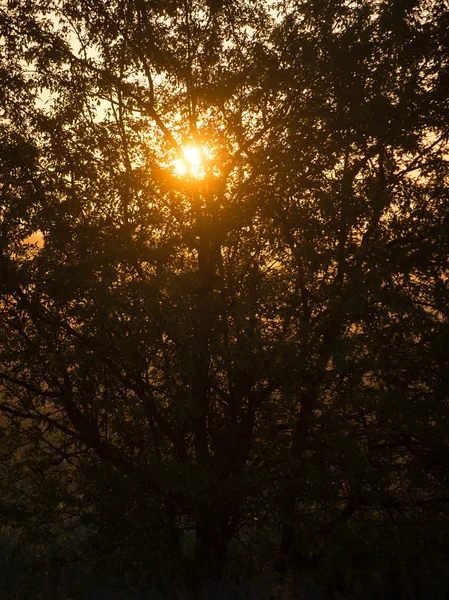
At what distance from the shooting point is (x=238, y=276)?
9.98 metres

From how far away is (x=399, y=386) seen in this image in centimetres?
915

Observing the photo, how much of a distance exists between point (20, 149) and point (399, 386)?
670 centimetres

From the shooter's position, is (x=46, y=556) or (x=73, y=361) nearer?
(x=73, y=361)

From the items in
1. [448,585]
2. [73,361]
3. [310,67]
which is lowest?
[448,585]

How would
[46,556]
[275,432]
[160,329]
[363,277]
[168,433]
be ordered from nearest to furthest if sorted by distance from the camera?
[363,277], [160,329], [275,432], [168,433], [46,556]

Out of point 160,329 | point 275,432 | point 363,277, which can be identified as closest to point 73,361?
point 160,329

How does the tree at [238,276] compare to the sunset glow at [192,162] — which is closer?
the tree at [238,276]

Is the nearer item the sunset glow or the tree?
the tree

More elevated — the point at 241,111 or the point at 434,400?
the point at 241,111

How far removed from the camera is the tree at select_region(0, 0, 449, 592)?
28.6 feet

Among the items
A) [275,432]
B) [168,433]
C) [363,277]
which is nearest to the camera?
[363,277]

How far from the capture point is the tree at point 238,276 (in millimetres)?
8727

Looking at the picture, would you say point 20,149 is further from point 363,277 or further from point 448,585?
point 448,585

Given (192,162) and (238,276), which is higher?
(192,162)
